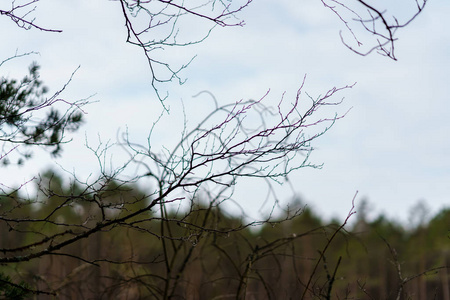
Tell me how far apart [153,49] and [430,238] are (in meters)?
45.2

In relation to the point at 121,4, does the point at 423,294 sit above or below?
above

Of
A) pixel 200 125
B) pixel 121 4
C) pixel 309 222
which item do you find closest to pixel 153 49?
pixel 121 4

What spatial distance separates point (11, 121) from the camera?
5527 millimetres

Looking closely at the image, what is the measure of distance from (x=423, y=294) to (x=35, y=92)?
151 feet

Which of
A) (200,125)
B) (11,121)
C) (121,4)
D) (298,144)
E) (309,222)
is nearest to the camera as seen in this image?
(298,144)

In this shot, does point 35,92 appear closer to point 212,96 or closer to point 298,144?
point 212,96

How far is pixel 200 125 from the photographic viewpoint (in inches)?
199

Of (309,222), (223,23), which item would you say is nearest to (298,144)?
(223,23)

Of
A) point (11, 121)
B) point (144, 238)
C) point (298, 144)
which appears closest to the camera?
point (298, 144)

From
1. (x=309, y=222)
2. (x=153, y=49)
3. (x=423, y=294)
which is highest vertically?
(x=309, y=222)

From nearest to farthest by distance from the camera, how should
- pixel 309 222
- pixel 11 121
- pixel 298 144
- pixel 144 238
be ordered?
1. pixel 298 144
2. pixel 11 121
3. pixel 144 238
4. pixel 309 222

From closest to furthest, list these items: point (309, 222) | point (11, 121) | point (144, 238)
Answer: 1. point (11, 121)
2. point (144, 238)
3. point (309, 222)

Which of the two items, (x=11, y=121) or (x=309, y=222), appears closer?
(x=11, y=121)

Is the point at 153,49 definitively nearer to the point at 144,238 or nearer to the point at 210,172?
the point at 210,172
